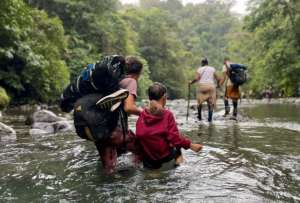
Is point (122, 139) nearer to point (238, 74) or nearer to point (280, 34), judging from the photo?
point (238, 74)

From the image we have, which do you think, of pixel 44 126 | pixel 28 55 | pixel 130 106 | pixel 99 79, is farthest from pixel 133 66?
pixel 28 55

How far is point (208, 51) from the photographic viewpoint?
96.6 meters

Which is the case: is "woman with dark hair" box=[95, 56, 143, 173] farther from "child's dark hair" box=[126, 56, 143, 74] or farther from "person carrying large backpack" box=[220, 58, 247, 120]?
"person carrying large backpack" box=[220, 58, 247, 120]

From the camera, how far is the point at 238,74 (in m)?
11.8

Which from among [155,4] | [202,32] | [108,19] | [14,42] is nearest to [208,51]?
[202,32]

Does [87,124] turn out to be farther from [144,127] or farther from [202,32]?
[202,32]

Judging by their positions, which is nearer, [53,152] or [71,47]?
[53,152]

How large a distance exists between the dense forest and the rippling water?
12.1 meters

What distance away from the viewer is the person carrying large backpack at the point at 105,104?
4.47 metres

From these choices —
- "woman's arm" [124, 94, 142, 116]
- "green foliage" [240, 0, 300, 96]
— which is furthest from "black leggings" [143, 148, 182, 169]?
"green foliage" [240, 0, 300, 96]

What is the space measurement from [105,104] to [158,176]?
0.96 meters

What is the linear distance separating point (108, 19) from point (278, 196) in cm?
3780

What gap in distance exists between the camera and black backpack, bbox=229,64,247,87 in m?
11.7

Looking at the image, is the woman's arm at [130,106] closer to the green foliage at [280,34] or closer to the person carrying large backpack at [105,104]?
the person carrying large backpack at [105,104]
